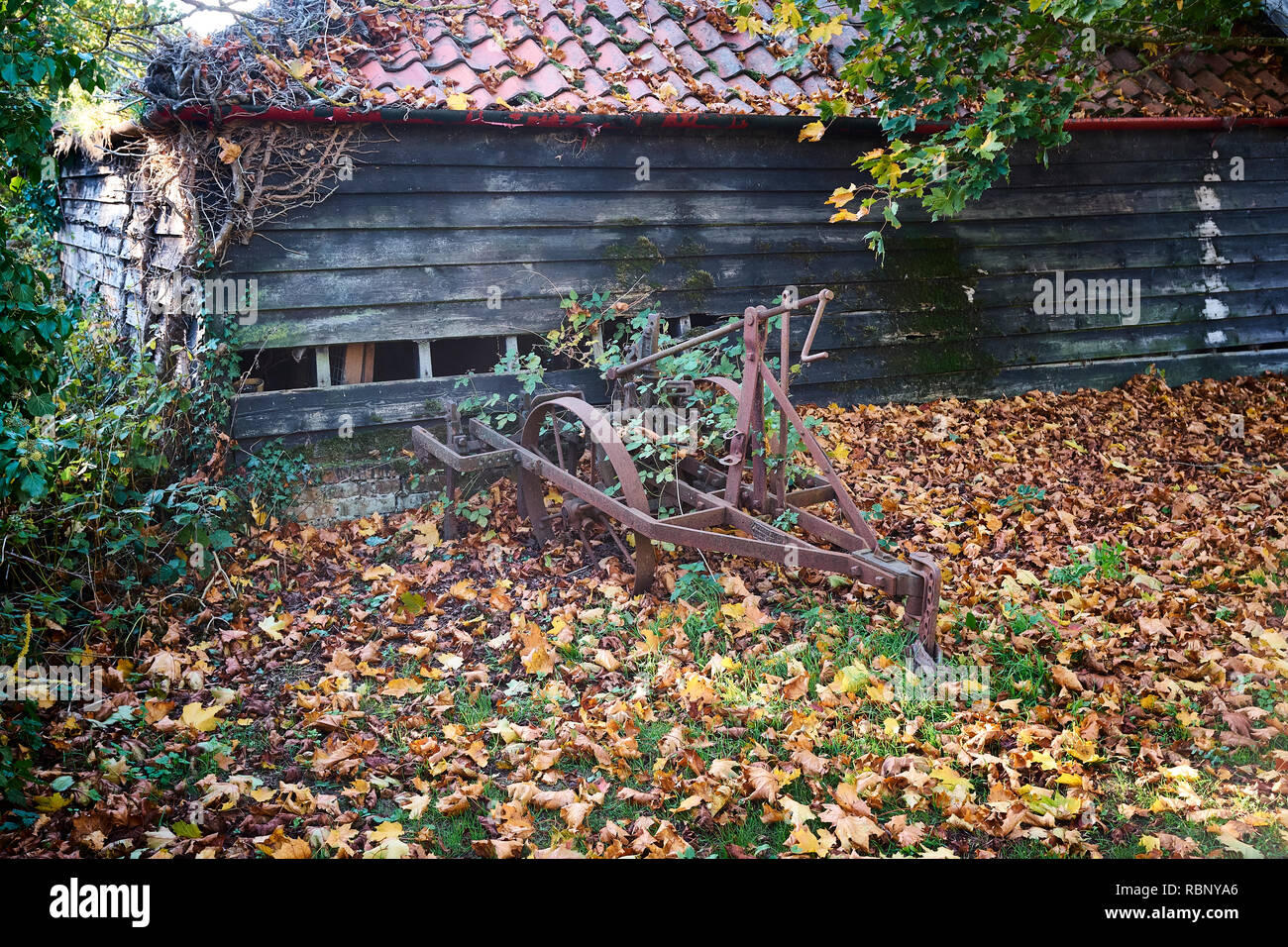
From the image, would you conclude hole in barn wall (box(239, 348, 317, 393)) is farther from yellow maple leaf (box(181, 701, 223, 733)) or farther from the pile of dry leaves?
yellow maple leaf (box(181, 701, 223, 733))

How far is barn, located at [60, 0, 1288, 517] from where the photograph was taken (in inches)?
240

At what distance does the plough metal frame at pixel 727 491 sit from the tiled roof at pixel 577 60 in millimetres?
2112

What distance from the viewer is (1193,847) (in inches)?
121

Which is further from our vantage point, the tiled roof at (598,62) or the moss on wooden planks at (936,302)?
the moss on wooden planks at (936,302)

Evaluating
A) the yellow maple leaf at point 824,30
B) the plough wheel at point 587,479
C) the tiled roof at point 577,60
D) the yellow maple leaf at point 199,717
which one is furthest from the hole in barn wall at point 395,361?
the yellow maple leaf at point 199,717

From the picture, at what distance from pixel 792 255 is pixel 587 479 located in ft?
9.41

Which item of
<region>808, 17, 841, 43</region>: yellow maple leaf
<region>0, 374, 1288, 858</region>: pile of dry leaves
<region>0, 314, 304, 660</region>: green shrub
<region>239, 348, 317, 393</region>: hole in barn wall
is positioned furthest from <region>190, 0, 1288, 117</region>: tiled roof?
<region>0, 374, 1288, 858</region>: pile of dry leaves

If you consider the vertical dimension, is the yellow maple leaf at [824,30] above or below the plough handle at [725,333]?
above

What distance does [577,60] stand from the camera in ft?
22.4

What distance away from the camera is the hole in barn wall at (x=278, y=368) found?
6.30 meters

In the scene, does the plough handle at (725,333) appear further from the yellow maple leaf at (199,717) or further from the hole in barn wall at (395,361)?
the hole in barn wall at (395,361)
